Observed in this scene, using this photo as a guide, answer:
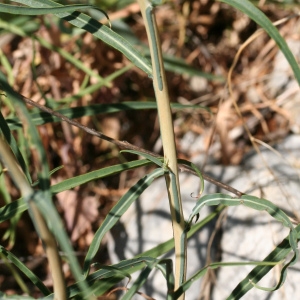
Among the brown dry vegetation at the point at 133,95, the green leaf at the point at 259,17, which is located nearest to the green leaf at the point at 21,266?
the green leaf at the point at 259,17

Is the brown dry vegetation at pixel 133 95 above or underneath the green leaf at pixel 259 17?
underneath

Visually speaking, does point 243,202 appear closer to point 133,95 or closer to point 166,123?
point 166,123

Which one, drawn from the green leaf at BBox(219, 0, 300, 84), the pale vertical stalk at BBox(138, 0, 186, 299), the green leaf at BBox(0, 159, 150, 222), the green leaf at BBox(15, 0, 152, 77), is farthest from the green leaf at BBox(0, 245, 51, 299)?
the green leaf at BBox(219, 0, 300, 84)

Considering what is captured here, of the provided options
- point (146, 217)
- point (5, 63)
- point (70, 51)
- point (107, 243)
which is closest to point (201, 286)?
point (146, 217)

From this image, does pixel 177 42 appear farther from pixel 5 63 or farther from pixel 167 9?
pixel 5 63

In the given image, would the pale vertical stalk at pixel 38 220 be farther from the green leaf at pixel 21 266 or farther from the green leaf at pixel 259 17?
the green leaf at pixel 259 17

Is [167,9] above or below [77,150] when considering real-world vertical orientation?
above

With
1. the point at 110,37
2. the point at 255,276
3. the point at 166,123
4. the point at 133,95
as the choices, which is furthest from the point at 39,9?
the point at 133,95
